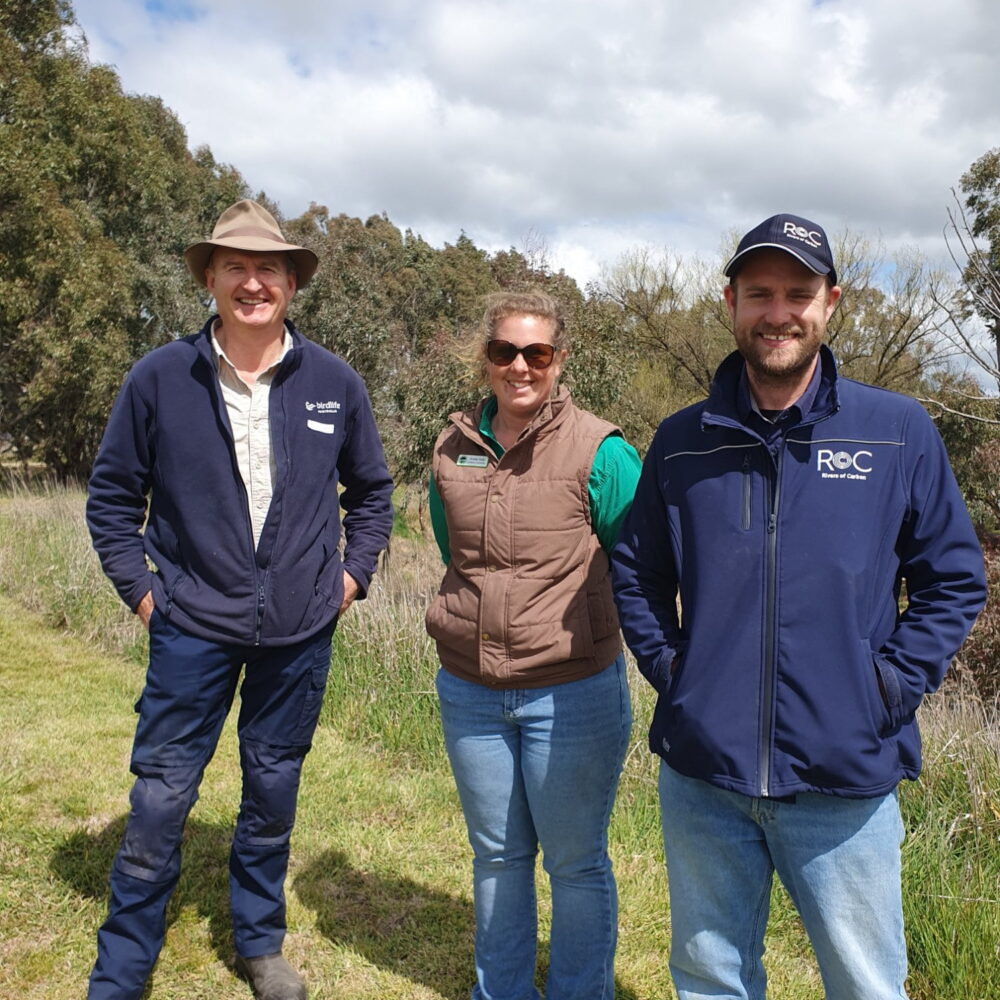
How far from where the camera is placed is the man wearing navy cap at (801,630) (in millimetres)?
1875

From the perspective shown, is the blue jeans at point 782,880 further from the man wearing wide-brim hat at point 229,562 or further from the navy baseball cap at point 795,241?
the man wearing wide-brim hat at point 229,562

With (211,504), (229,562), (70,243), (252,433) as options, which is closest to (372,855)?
(229,562)

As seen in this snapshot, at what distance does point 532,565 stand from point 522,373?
535 mm

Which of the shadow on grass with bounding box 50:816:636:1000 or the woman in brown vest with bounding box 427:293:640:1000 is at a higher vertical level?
the woman in brown vest with bounding box 427:293:640:1000

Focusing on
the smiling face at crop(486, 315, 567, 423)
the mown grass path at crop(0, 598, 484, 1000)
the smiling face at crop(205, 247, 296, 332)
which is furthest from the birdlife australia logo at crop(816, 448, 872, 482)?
the mown grass path at crop(0, 598, 484, 1000)

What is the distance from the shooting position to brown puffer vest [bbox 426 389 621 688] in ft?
8.07

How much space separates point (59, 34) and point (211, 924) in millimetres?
19159

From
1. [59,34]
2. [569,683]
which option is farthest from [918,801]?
[59,34]

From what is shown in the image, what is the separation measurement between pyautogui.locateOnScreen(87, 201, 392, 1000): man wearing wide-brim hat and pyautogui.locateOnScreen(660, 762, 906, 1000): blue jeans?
4.10 ft

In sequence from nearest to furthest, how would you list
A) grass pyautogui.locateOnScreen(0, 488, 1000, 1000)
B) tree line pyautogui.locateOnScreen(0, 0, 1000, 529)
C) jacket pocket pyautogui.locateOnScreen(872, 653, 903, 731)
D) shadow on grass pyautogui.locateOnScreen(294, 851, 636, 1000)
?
jacket pocket pyautogui.locateOnScreen(872, 653, 903, 731)
grass pyautogui.locateOnScreen(0, 488, 1000, 1000)
shadow on grass pyautogui.locateOnScreen(294, 851, 636, 1000)
tree line pyautogui.locateOnScreen(0, 0, 1000, 529)

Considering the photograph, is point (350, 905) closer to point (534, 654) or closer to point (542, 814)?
point (542, 814)

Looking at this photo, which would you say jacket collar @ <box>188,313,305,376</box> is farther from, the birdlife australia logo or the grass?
the grass

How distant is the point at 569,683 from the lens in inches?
98.0

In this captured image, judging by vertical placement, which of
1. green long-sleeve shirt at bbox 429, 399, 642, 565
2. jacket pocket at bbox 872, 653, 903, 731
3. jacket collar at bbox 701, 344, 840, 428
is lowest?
jacket pocket at bbox 872, 653, 903, 731
